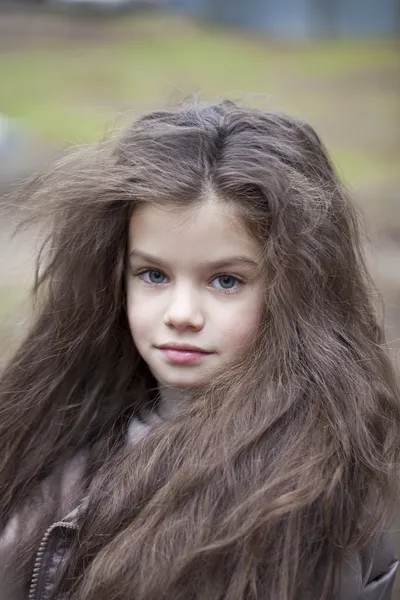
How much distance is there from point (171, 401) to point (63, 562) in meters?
0.30

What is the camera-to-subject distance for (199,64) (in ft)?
13.9

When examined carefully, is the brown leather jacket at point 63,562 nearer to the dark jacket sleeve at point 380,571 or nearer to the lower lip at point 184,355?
the dark jacket sleeve at point 380,571

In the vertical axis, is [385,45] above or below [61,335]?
above

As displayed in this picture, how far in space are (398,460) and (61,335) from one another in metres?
0.61

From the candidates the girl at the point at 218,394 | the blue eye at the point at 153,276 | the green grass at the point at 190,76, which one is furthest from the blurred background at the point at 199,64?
the blue eye at the point at 153,276

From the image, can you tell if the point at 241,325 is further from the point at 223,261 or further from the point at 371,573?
the point at 371,573

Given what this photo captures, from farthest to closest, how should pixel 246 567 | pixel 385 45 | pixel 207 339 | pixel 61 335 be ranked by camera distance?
pixel 385 45 → pixel 61 335 → pixel 207 339 → pixel 246 567

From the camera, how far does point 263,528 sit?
1.20 metres

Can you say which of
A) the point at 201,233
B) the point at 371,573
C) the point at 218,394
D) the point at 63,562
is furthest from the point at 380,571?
the point at 201,233

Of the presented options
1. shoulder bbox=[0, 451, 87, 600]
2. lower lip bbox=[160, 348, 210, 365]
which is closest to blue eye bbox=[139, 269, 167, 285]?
lower lip bbox=[160, 348, 210, 365]

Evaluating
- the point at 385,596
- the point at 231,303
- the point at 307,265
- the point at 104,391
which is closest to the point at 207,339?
the point at 231,303

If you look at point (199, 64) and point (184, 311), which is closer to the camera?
point (184, 311)

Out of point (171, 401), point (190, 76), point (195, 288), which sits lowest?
point (171, 401)

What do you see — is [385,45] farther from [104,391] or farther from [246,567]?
[246,567]
